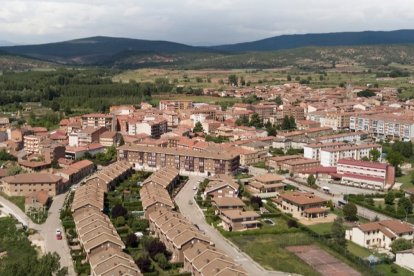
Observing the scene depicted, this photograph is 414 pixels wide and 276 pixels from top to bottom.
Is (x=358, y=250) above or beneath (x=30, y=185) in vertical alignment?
beneath

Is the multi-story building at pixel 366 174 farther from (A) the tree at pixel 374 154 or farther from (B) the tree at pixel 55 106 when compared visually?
(B) the tree at pixel 55 106

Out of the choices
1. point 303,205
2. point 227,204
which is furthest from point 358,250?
point 227,204

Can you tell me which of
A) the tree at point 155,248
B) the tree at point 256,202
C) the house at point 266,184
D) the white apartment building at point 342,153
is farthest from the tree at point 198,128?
the tree at point 155,248

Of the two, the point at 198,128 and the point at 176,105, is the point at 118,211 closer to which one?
the point at 198,128

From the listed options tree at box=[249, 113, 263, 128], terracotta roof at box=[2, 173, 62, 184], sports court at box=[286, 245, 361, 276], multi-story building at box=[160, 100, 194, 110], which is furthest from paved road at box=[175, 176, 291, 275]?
multi-story building at box=[160, 100, 194, 110]

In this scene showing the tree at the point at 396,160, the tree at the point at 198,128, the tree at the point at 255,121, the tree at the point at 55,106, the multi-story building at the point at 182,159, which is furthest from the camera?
the tree at the point at 55,106

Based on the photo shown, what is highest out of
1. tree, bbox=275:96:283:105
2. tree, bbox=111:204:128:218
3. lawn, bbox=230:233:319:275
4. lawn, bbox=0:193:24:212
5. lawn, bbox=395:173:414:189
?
tree, bbox=111:204:128:218

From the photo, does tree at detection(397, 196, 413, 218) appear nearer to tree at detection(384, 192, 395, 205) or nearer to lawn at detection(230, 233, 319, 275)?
tree at detection(384, 192, 395, 205)
